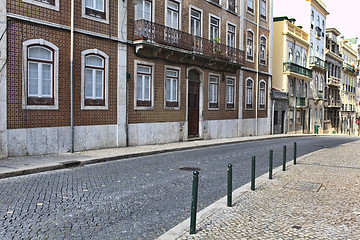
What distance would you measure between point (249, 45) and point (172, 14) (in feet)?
31.6

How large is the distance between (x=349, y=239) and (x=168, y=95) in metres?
14.1

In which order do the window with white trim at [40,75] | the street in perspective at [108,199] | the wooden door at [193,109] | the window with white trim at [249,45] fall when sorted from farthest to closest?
the window with white trim at [249,45] → the wooden door at [193,109] → the window with white trim at [40,75] → the street in perspective at [108,199]

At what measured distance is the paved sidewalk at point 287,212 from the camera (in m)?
4.77

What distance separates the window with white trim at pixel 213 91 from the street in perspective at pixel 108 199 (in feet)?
35.6

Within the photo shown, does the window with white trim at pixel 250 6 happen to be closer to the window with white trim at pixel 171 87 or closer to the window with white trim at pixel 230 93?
the window with white trim at pixel 230 93

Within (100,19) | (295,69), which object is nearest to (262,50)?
(295,69)

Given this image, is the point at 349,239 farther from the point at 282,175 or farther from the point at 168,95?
the point at 168,95

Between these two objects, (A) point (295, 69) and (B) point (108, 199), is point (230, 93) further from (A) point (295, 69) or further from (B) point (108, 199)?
(B) point (108, 199)

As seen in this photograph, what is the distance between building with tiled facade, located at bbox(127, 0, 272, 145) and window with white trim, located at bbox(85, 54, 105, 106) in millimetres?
1560

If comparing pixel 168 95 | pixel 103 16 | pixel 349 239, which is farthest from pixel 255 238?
pixel 168 95

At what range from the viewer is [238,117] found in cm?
2431

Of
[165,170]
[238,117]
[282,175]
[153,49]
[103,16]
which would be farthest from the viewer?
[238,117]

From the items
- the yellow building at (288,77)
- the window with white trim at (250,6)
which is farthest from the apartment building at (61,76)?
the yellow building at (288,77)

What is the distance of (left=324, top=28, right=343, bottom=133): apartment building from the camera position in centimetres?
4784
